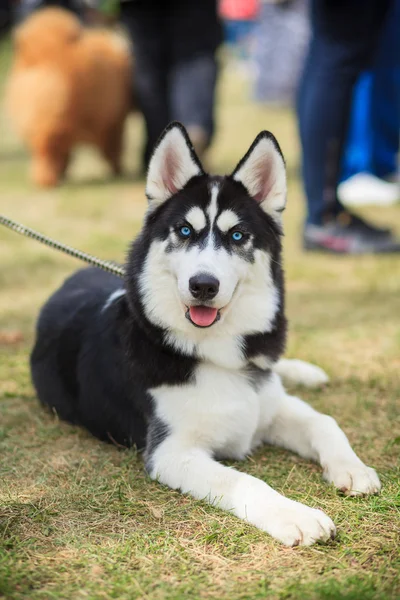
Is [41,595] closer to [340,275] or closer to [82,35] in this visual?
[340,275]

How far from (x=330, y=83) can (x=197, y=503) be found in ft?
11.3

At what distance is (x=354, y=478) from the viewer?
98.1 inches

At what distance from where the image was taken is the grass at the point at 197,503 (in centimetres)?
202

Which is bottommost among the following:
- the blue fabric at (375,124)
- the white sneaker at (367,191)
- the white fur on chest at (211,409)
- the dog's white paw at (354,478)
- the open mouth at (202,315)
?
the dog's white paw at (354,478)

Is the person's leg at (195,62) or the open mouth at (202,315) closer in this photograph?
the open mouth at (202,315)

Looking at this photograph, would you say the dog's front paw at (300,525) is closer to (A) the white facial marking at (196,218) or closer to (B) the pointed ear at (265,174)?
(A) the white facial marking at (196,218)

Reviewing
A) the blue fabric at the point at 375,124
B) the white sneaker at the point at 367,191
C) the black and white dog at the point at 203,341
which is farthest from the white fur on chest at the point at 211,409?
the blue fabric at the point at 375,124

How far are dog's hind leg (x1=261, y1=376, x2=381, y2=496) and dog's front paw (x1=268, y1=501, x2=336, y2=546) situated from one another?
29cm

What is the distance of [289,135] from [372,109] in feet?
10.6

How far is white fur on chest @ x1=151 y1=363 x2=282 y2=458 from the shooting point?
8.48 ft

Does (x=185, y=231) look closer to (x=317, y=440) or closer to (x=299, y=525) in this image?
(x=317, y=440)

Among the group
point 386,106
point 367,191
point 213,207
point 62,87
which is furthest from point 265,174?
point 62,87

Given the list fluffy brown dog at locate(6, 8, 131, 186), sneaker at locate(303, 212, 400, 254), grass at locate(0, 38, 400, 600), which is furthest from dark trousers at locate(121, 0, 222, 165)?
grass at locate(0, 38, 400, 600)

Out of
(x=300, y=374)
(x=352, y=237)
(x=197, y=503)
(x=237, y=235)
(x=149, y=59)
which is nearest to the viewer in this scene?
(x=197, y=503)
